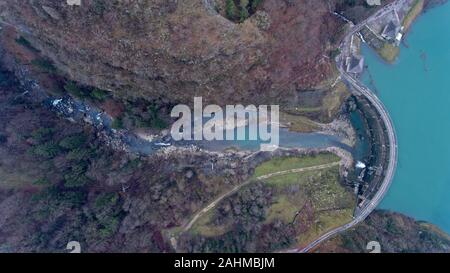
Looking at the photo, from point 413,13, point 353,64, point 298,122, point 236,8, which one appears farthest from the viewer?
point 413,13

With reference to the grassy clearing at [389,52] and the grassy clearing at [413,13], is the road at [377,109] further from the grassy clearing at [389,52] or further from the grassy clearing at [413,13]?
the grassy clearing at [389,52]

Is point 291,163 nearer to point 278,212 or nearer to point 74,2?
point 278,212

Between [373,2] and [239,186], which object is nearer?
[239,186]

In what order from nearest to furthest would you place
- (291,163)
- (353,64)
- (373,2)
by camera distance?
(373,2) < (291,163) < (353,64)

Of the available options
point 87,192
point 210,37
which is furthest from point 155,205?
point 210,37

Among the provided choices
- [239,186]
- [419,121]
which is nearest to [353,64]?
[419,121]
